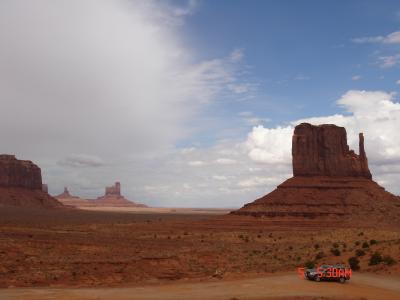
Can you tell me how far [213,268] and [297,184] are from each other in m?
73.7

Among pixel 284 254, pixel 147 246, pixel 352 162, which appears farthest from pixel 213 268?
pixel 352 162

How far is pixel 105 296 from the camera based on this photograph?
23000 millimetres

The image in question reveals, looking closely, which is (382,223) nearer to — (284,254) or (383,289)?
(284,254)

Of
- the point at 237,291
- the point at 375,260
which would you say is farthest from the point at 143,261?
the point at 375,260

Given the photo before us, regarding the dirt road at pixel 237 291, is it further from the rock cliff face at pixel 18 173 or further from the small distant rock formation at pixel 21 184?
the rock cliff face at pixel 18 173

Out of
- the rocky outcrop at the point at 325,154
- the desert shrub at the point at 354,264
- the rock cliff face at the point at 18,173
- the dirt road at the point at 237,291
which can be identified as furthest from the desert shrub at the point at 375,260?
the rock cliff face at the point at 18,173

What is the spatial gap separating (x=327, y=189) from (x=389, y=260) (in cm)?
7280

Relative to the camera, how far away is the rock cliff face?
184 m

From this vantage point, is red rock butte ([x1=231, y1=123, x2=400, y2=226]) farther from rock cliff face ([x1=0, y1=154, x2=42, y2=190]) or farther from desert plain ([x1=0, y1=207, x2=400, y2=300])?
rock cliff face ([x1=0, y1=154, x2=42, y2=190])

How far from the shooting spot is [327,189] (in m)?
102

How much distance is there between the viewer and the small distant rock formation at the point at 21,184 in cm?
17450

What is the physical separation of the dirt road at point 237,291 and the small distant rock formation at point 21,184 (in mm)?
157839

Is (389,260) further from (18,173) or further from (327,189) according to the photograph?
(18,173)

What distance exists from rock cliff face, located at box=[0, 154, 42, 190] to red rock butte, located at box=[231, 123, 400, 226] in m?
115
